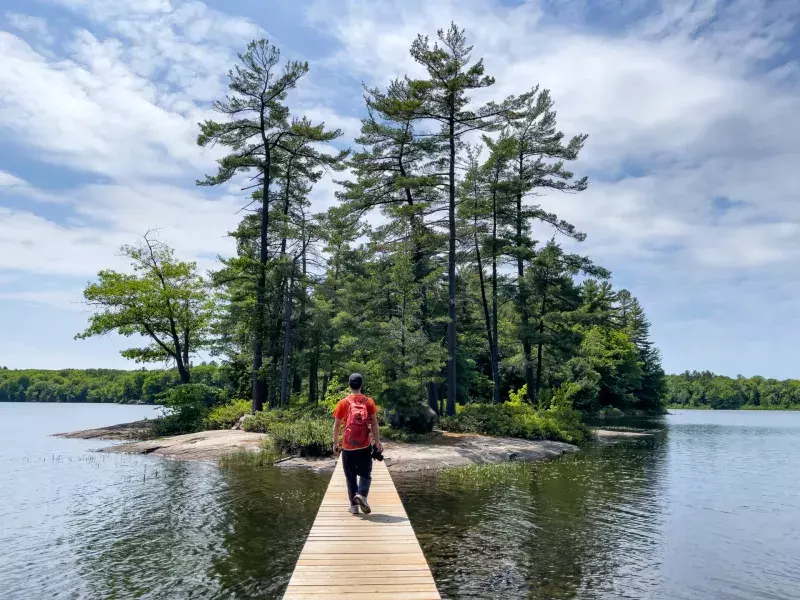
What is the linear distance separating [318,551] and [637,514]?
9306mm

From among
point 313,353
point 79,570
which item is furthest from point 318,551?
point 313,353

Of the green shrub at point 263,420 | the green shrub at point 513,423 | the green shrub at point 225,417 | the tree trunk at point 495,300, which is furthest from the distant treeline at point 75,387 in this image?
the green shrub at point 513,423

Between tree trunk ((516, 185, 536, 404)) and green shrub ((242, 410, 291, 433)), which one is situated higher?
tree trunk ((516, 185, 536, 404))

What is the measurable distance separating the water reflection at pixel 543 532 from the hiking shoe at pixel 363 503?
1.46 m

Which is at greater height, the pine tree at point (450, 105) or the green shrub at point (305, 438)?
the pine tree at point (450, 105)

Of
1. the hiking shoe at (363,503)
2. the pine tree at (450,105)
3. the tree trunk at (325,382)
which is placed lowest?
the hiking shoe at (363,503)

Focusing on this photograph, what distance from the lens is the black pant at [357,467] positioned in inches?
353

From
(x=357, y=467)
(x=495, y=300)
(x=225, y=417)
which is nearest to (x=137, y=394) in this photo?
(x=225, y=417)

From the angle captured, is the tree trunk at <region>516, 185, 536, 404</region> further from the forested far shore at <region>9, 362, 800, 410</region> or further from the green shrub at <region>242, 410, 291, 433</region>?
the forested far shore at <region>9, 362, 800, 410</region>

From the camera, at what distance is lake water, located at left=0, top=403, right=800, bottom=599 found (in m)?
8.42

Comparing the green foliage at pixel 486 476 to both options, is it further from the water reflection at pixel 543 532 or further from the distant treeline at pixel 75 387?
the distant treeline at pixel 75 387

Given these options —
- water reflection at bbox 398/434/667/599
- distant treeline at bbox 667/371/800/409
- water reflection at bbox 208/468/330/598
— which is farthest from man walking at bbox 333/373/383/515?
distant treeline at bbox 667/371/800/409

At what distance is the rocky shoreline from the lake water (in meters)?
1.50

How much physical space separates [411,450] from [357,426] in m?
12.3
